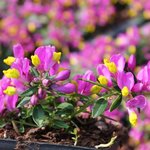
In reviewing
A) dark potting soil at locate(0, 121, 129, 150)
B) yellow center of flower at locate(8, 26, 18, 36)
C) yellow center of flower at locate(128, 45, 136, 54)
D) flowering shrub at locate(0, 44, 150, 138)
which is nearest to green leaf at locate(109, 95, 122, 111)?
flowering shrub at locate(0, 44, 150, 138)

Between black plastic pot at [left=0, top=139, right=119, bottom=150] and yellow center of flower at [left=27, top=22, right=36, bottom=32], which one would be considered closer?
black plastic pot at [left=0, top=139, right=119, bottom=150]

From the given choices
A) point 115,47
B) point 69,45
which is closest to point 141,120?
point 115,47

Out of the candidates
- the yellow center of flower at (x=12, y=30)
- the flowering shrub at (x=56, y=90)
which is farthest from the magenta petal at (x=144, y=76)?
the yellow center of flower at (x=12, y=30)

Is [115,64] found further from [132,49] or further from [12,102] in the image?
[132,49]

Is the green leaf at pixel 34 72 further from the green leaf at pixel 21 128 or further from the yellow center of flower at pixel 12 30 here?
the yellow center of flower at pixel 12 30

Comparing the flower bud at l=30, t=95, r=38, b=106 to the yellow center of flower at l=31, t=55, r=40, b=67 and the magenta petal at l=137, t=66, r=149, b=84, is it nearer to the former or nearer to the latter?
the yellow center of flower at l=31, t=55, r=40, b=67

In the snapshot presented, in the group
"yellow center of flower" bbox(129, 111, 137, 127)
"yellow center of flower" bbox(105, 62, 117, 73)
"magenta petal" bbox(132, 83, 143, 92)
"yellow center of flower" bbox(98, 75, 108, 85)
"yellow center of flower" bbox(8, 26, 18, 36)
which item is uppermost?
"yellow center of flower" bbox(8, 26, 18, 36)

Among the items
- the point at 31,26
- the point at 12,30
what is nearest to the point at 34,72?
the point at 12,30

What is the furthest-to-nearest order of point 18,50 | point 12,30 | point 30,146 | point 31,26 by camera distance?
point 31,26
point 12,30
point 18,50
point 30,146
